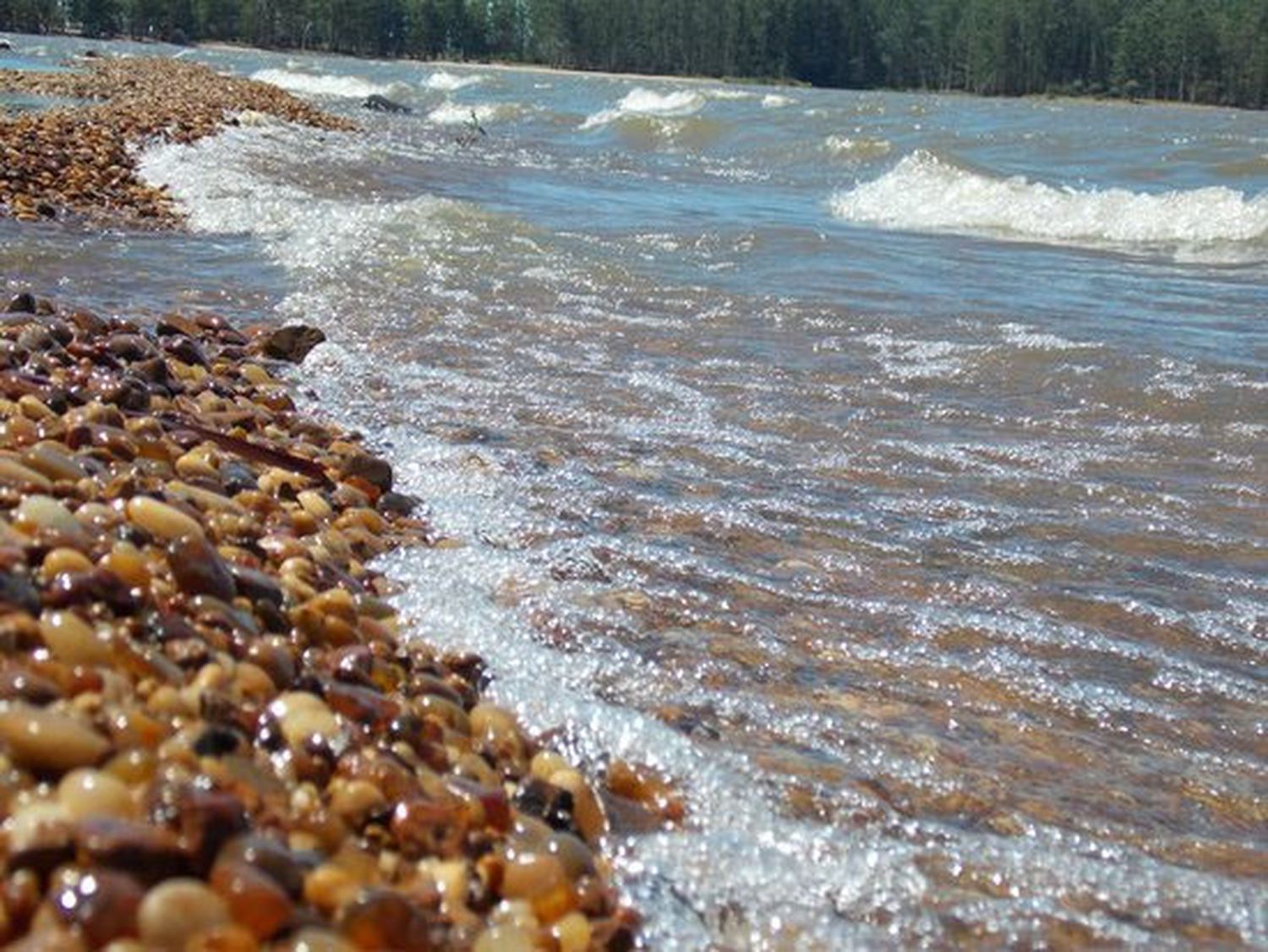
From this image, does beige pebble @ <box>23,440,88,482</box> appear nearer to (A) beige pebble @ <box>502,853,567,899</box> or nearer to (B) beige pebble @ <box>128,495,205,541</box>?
(B) beige pebble @ <box>128,495,205,541</box>

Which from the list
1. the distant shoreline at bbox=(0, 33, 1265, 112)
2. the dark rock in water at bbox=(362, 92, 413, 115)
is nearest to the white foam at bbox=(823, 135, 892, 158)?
the dark rock in water at bbox=(362, 92, 413, 115)

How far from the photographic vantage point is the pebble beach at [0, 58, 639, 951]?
1486mm

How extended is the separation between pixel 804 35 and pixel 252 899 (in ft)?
341

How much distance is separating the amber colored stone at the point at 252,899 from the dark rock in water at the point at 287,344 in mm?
4091

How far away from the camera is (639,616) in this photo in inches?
123

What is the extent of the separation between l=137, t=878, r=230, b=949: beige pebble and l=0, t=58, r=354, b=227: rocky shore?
24.6 feet

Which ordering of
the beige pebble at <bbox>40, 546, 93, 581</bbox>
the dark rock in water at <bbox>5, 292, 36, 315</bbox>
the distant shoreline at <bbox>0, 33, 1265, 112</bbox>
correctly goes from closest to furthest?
the beige pebble at <bbox>40, 546, 93, 581</bbox> < the dark rock in water at <bbox>5, 292, 36, 315</bbox> < the distant shoreline at <bbox>0, 33, 1265, 112</bbox>

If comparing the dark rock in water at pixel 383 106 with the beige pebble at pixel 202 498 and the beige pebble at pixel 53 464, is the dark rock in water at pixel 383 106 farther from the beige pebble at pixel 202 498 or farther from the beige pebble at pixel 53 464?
the beige pebble at pixel 53 464

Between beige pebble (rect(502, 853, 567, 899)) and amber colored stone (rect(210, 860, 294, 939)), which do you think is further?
beige pebble (rect(502, 853, 567, 899))

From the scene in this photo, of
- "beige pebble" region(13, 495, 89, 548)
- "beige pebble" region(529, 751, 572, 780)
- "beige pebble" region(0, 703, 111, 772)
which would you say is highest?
"beige pebble" region(13, 495, 89, 548)

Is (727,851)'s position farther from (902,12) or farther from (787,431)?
(902,12)

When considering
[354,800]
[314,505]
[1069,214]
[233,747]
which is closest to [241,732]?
[233,747]

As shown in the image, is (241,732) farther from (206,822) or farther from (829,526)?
(829,526)

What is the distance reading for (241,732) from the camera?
1915 mm
